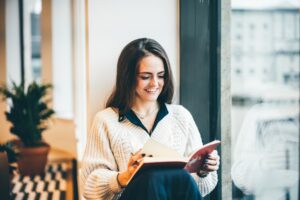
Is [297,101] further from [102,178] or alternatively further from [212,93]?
[102,178]

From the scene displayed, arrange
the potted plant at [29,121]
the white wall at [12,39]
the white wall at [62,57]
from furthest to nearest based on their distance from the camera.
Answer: the white wall at [12,39], the white wall at [62,57], the potted plant at [29,121]

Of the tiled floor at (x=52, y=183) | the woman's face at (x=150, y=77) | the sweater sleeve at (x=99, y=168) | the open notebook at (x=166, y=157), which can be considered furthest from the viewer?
the tiled floor at (x=52, y=183)

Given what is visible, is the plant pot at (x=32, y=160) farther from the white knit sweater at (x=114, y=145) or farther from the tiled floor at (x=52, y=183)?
the white knit sweater at (x=114, y=145)

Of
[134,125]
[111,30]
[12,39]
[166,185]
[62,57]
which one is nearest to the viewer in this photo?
[166,185]

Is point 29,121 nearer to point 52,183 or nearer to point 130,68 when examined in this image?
point 52,183

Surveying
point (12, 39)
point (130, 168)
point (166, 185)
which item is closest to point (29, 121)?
point (12, 39)

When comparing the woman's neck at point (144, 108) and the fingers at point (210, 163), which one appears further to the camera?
the woman's neck at point (144, 108)

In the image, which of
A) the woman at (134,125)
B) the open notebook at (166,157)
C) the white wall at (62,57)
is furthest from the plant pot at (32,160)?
the open notebook at (166,157)

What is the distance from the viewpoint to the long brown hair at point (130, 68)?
1.94m

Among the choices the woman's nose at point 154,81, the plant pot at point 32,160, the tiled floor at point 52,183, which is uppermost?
the woman's nose at point 154,81

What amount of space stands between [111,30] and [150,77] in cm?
42

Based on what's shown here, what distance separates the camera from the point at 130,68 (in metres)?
1.94

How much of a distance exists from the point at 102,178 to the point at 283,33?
4.03 ft

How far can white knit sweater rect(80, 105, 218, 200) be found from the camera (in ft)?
6.07
